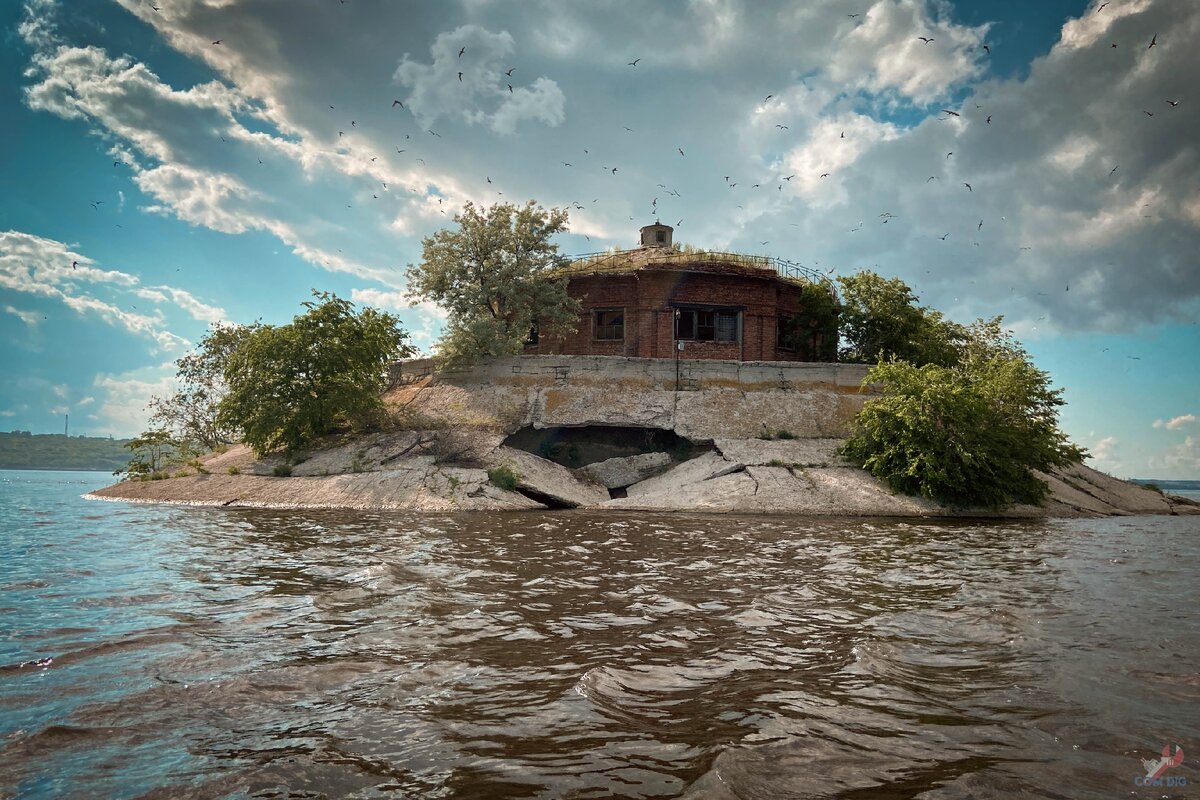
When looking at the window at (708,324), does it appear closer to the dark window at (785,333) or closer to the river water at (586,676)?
the dark window at (785,333)

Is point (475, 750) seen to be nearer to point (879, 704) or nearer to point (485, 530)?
point (879, 704)

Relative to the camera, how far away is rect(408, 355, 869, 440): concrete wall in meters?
24.2

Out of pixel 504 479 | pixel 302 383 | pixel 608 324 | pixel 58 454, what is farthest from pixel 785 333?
pixel 58 454

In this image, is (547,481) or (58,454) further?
(58,454)

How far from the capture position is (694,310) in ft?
106

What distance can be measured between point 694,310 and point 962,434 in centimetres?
1471

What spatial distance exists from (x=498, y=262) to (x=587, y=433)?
10.1 meters

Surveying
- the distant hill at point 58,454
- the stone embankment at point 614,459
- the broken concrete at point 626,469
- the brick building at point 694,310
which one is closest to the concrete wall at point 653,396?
the stone embankment at point 614,459

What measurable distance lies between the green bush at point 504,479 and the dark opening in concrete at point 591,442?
3.78 metres

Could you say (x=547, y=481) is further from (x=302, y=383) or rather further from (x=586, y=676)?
(x=586, y=676)

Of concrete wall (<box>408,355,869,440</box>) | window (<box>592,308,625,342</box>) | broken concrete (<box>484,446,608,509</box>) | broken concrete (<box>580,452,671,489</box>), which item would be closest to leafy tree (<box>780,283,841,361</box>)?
concrete wall (<box>408,355,869,440</box>)

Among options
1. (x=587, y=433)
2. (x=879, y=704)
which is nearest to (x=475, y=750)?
(x=879, y=704)

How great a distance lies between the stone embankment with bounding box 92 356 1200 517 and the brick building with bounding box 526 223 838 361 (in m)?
6.47

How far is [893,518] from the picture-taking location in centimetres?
1894
